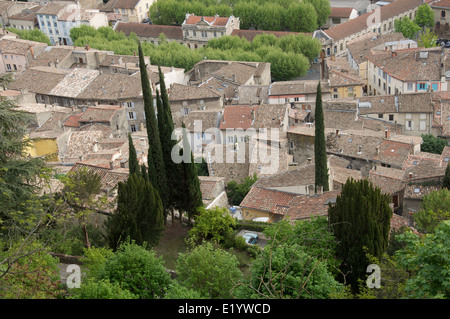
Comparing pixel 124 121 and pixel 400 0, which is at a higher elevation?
pixel 400 0

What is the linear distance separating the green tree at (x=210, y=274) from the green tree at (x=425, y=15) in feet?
266

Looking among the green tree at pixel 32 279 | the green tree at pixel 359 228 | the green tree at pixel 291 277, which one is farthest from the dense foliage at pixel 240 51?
the green tree at pixel 32 279

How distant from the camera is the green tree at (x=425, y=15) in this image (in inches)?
3519

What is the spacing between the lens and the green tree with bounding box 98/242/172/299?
18938 mm

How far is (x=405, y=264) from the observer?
16.3m

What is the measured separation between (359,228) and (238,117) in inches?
1302

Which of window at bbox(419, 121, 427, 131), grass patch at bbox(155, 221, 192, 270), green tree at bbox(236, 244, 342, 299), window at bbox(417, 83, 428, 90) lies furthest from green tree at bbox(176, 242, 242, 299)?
window at bbox(417, 83, 428, 90)

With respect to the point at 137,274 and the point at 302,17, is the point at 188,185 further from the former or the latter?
the point at 302,17

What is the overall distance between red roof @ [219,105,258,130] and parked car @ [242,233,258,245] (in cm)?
2343

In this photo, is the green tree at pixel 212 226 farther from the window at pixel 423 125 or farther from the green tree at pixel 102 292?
the window at pixel 423 125

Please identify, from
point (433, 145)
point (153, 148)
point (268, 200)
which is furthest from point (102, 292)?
point (433, 145)

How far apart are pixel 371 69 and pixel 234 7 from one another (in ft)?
134

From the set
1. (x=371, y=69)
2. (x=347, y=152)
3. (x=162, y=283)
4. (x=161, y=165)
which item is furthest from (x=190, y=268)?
(x=371, y=69)
